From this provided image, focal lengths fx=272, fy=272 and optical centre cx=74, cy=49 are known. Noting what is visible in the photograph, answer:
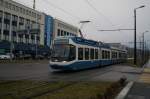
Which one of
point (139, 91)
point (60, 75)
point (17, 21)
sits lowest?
point (139, 91)

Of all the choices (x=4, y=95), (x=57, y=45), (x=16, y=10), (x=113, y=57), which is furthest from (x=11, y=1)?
(x=4, y=95)

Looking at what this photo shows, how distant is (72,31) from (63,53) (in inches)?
3921

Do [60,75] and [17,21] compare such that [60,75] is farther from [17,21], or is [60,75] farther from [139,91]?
[17,21]

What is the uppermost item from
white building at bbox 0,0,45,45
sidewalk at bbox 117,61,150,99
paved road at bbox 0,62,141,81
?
white building at bbox 0,0,45,45

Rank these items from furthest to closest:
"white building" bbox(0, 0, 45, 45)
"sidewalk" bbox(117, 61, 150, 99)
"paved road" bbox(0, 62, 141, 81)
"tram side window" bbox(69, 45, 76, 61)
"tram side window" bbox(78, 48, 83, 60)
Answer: "white building" bbox(0, 0, 45, 45), "tram side window" bbox(78, 48, 83, 60), "tram side window" bbox(69, 45, 76, 61), "paved road" bbox(0, 62, 141, 81), "sidewalk" bbox(117, 61, 150, 99)

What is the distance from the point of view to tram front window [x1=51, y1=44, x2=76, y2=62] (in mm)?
21812

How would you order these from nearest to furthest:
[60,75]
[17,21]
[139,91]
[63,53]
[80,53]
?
[139,91] → [60,75] → [63,53] → [80,53] → [17,21]

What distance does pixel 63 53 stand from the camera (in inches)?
861

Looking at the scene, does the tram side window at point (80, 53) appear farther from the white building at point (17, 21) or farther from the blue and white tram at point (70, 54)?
the white building at point (17, 21)

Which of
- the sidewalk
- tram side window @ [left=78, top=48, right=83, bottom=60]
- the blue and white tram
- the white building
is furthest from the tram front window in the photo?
the white building

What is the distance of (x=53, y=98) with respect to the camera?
9.62 meters

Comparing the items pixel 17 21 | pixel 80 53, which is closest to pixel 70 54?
pixel 80 53

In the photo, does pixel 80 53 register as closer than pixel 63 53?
No

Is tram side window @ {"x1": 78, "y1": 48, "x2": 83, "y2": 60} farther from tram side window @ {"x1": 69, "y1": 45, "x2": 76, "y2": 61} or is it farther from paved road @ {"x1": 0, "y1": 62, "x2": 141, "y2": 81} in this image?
paved road @ {"x1": 0, "y1": 62, "x2": 141, "y2": 81}
